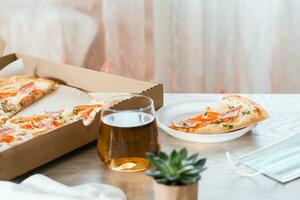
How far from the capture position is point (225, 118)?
4.13ft

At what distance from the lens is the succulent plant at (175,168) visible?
2.85 feet

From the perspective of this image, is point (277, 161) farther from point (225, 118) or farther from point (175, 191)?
point (175, 191)

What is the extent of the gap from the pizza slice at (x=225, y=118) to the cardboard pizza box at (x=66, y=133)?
0.12m

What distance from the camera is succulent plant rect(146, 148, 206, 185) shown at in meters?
0.87

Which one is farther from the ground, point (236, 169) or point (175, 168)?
point (175, 168)

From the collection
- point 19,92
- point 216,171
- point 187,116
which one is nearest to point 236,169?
point 216,171

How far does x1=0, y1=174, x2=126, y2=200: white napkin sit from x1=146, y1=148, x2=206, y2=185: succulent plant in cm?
14

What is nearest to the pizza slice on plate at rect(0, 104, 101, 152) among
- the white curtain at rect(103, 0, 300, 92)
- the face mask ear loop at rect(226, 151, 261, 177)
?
the face mask ear loop at rect(226, 151, 261, 177)

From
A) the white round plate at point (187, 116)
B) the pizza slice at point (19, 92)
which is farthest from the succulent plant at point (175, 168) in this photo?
the pizza slice at point (19, 92)

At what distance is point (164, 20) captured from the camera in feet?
7.59

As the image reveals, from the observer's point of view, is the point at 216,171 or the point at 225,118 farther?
the point at 225,118

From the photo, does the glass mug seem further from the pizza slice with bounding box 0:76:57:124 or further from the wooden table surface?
the pizza slice with bounding box 0:76:57:124

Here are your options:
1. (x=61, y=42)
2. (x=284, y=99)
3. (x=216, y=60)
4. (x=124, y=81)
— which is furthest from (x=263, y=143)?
(x=61, y=42)

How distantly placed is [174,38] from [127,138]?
1268mm
